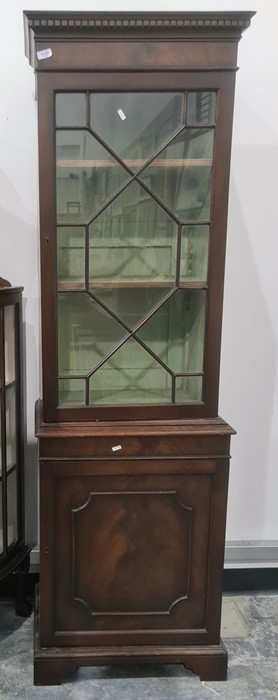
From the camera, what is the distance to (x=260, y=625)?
188 centimetres

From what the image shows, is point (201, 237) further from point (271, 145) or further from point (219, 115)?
point (271, 145)

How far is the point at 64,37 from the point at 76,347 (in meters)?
0.80

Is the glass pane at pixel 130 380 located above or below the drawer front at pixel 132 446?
above

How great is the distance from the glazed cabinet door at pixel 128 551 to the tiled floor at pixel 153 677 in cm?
13

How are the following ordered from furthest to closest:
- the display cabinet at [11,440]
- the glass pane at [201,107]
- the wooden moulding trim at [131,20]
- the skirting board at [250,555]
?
1. the skirting board at [250,555]
2. the display cabinet at [11,440]
3. the glass pane at [201,107]
4. the wooden moulding trim at [131,20]

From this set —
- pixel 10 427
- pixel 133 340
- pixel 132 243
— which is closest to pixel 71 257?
pixel 132 243

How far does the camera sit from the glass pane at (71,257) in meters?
1.46

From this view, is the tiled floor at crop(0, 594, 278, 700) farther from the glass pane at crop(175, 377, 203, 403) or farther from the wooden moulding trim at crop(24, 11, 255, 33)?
the wooden moulding trim at crop(24, 11, 255, 33)

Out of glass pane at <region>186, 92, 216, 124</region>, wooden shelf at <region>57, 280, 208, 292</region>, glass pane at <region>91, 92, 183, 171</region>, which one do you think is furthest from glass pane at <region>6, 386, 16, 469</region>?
glass pane at <region>186, 92, 216, 124</region>

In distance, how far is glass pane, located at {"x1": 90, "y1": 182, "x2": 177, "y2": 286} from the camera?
Result: 58.3 inches

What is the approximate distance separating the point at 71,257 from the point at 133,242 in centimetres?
19

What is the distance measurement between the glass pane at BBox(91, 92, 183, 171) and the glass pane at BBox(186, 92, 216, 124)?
24 millimetres

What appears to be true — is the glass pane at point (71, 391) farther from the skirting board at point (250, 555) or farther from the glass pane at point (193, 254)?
the skirting board at point (250, 555)

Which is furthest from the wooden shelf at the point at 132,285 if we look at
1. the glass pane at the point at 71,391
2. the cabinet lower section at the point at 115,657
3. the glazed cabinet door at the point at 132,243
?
the cabinet lower section at the point at 115,657
